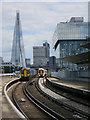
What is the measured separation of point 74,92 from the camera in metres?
18.9

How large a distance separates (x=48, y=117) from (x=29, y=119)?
1.17 metres

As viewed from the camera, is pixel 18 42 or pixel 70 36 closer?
pixel 70 36

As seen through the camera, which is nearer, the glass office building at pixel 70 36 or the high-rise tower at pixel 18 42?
the glass office building at pixel 70 36

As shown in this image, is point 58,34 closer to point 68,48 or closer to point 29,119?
point 68,48

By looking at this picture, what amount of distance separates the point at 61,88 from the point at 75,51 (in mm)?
74894

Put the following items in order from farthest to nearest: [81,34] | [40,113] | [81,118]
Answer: [81,34] < [40,113] < [81,118]

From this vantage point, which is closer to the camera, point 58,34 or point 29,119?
point 29,119

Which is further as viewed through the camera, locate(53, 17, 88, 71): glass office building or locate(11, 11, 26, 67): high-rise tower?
locate(11, 11, 26, 67): high-rise tower

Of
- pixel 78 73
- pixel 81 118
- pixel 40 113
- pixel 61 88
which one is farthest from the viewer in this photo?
pixel 78 73

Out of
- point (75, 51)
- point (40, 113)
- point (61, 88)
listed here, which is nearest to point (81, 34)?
point (75, 51)

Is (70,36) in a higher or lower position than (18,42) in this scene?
lower

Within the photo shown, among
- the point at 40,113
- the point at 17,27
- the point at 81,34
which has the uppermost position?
the point at 17,27

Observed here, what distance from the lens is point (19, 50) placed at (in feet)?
635

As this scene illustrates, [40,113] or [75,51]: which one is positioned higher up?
[75,51]
